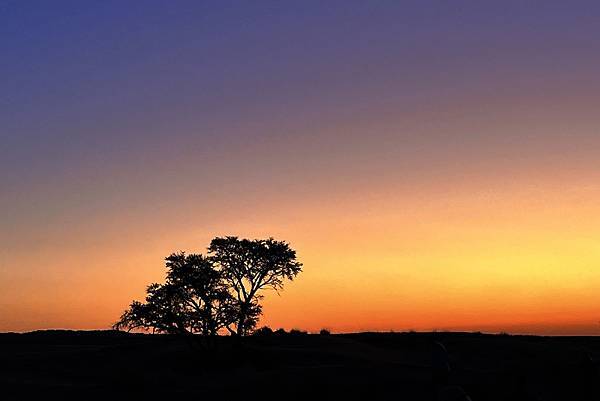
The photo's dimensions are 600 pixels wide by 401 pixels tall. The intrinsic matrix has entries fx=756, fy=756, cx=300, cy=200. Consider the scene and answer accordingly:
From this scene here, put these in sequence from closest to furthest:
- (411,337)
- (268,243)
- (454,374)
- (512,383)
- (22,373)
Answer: (512,383), (454,374), (22,373), (268,243), (411,337)

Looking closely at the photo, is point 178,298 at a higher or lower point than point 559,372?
higher

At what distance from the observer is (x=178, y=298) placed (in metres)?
53.7

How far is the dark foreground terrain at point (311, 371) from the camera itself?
3738 centimetres

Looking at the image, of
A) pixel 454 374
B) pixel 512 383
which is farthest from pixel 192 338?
pixel 512 383

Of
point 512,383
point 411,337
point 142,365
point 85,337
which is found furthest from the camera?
point 85,337

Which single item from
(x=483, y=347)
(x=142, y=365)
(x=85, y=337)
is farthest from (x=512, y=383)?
(x=85, y=337)

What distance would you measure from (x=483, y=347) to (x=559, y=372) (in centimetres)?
1809

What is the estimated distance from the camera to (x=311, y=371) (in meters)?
41.2

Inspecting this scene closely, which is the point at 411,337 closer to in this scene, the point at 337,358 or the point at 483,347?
the point at 483,347

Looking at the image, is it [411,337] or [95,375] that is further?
[411,337]

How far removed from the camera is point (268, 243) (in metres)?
58.5

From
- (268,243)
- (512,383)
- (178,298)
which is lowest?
(512,383)

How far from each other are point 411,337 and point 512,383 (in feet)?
97.8

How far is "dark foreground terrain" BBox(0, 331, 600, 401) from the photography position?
37.4 meters
